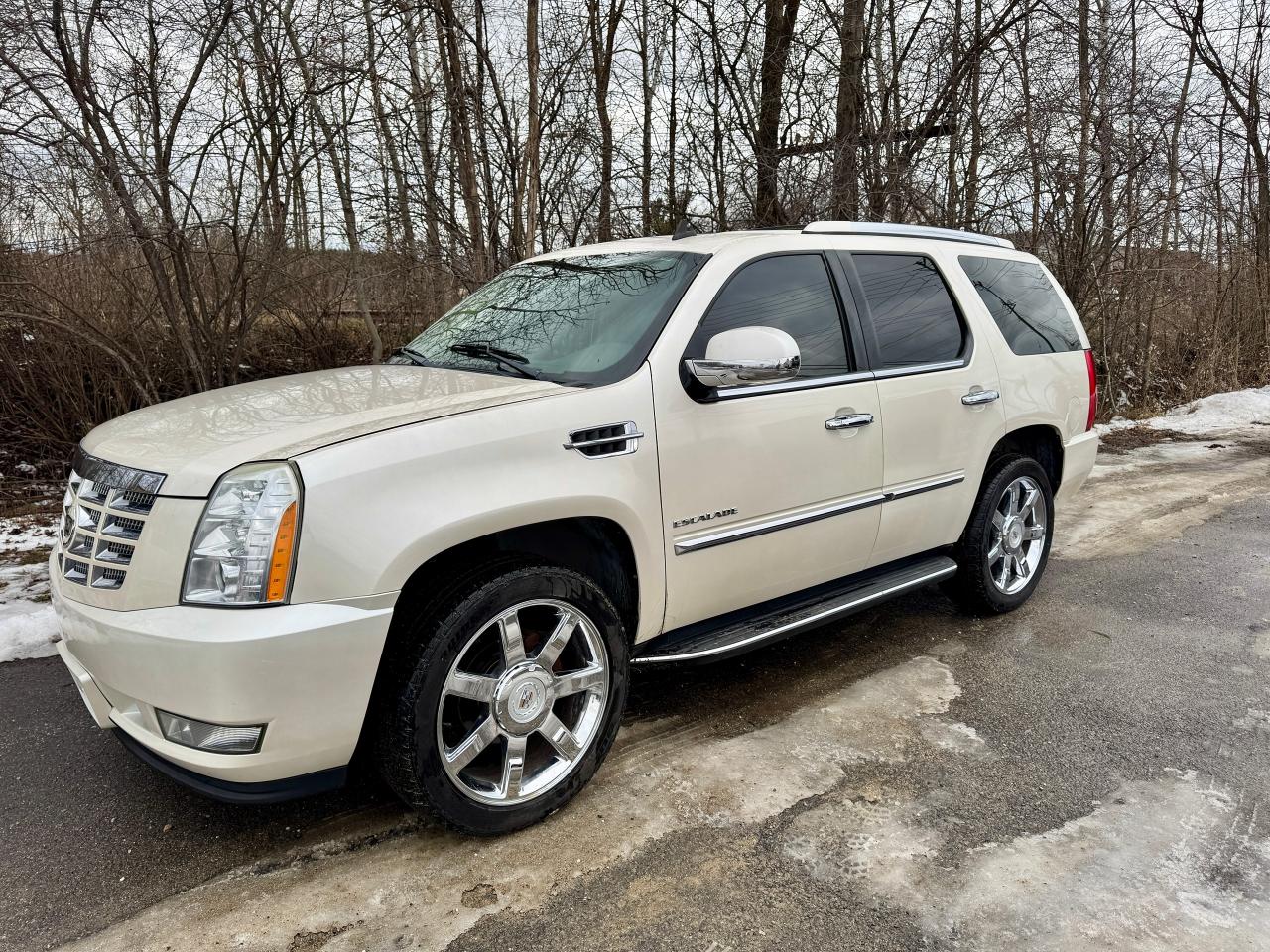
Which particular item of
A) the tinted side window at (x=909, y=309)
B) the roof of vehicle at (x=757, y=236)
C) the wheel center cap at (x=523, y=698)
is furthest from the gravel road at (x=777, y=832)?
the roof of vehicle at (x=757, y=236)

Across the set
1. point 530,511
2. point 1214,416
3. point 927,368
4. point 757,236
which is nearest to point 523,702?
point 530,511

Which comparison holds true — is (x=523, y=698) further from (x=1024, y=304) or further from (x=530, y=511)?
(x=1024, y=304)

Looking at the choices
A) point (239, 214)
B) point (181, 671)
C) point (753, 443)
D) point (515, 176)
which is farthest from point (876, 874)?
point (515, 176)

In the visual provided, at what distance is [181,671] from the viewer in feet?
6.98

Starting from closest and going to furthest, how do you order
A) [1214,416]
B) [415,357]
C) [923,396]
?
[415,357] < [923,396] < [1214,416]

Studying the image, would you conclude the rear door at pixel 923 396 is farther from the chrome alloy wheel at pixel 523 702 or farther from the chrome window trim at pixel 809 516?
the chrome alloy wheel at pixel 523 702

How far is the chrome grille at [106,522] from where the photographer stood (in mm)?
2305

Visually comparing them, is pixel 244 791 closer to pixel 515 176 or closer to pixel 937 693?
pixel 937 693

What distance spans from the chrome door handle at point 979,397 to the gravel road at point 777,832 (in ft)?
3.92

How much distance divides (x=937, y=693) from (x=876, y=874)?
1.34m

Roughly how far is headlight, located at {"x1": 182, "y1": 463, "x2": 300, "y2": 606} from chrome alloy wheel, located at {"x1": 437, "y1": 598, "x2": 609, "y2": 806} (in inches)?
22.7

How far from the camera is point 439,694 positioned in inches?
94.9

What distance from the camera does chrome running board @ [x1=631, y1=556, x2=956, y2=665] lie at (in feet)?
9.94

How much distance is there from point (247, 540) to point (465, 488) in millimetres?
580
